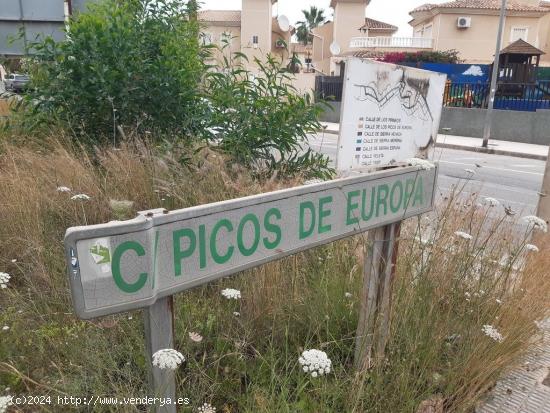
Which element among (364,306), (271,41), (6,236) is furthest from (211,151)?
(271,41)

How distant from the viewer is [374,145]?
2086mm

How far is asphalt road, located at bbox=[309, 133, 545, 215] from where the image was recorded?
768 centimetres

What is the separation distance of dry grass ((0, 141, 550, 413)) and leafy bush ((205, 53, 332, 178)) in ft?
2.37

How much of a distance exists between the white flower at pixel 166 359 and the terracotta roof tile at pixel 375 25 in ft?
154

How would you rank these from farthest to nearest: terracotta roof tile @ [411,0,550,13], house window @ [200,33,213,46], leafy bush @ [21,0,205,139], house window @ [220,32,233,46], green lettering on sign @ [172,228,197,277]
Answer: terracotta roof tile @ [411,0,550,13] → house window @ [200,33,213,46] → house window @ [220,32,233,46] → leafy bush @ [21,0,205,139] → green lettering on sign @ [172,228,197,277]

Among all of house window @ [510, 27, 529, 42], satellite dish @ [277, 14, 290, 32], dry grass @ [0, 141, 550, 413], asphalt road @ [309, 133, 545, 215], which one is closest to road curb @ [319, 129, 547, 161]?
asphalt road @ [309, 133, 545, 215]

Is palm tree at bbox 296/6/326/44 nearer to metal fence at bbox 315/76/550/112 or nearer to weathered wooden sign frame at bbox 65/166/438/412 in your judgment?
metal fence at bbox 315/76/550/112

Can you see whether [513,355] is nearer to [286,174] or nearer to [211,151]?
[286,174]

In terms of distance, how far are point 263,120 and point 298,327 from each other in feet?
6.38

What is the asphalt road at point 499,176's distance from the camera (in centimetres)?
768

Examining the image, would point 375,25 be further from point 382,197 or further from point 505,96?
point 382,197

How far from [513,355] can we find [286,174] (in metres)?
2.11

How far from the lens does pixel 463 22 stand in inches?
1410

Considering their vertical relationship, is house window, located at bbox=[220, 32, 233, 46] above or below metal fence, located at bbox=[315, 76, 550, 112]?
above
